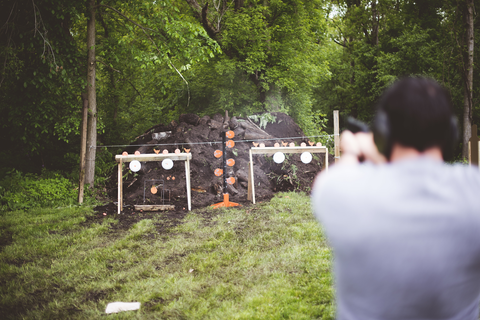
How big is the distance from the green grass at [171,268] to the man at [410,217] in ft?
7.42

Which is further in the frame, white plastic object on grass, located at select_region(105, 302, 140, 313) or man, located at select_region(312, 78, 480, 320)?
white plastic object on grass, located at select_region(105, 302, 140, 313)

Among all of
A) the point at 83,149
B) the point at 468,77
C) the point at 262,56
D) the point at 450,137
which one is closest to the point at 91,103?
the point at 83,149

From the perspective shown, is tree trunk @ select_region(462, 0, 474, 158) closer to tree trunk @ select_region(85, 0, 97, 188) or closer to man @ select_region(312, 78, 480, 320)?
tree trunk @ select_region(85, 0, 97, 188)

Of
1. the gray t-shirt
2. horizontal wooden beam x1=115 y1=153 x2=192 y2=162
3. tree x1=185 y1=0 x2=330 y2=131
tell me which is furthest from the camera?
tree x1=185 y1=0 x2=330 y2=131

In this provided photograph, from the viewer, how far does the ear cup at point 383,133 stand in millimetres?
951

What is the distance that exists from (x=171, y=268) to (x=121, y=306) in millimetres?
960

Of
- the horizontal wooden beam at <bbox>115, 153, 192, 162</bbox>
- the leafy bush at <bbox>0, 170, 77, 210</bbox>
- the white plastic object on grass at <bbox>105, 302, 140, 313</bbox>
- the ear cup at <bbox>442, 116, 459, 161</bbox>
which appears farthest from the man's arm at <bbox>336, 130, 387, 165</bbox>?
the leafy bush at <bbox>0, 170, 77, 210</bbox>

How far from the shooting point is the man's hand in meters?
1.04

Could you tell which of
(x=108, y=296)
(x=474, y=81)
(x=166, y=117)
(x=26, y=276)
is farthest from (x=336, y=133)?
(x=474, y=81)

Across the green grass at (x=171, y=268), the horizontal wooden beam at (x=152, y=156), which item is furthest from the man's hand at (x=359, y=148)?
the horizontal wooden beam at (x=152, y=156)

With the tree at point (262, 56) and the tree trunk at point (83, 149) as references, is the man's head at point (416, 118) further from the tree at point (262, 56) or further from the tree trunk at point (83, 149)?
the tree at point (262, 56)

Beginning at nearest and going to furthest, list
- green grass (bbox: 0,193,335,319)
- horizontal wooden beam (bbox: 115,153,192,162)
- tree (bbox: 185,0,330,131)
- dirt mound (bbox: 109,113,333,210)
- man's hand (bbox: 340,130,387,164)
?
1. man's hand (bbox: 340,130,387,164)
2. green grass (bbox: 0,193,335,319)
3. horizontal wooden beam (bbox: 115,153,192,162)
4. dirt mound (bbox: 109,113,333,210)
5. tree (bbox: 185,0,330,131)

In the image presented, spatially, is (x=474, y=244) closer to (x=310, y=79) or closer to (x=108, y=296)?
(x=108, y=296)

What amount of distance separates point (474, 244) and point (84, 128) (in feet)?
26.8
